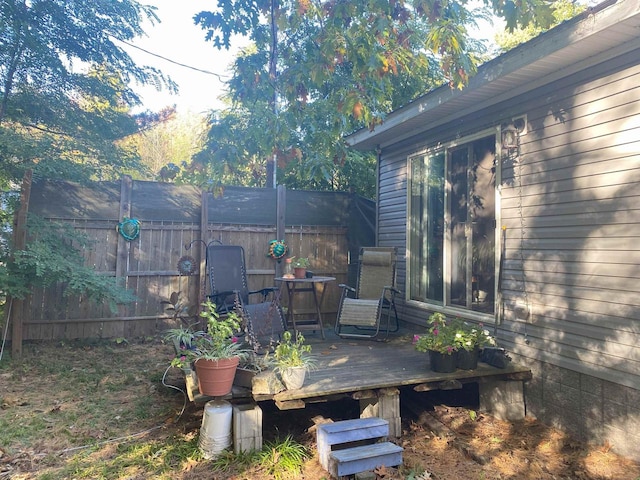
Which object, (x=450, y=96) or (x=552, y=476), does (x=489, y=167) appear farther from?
(x=552, y=476)

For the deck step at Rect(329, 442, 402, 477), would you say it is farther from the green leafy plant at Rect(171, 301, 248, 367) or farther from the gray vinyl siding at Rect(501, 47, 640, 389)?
the gray vinyl siding at Rect(501, 47, 640, 389)

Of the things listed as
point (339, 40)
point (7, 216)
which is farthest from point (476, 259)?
point (7, 216)

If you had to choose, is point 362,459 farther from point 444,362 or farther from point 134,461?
point 134,461

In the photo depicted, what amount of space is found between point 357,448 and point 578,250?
2.17 meters

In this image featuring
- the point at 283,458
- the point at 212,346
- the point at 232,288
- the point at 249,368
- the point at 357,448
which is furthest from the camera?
the point at 232,288

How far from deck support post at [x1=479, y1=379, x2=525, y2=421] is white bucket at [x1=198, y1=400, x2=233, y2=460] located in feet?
6.95

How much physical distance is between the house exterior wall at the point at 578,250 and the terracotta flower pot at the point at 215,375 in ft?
8.04

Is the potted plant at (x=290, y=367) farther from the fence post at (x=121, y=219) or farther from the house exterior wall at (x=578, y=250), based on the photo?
the fence post at (x=121, y=219)

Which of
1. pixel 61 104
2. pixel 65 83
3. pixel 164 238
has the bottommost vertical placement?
pixel 164 238

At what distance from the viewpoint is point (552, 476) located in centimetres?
282

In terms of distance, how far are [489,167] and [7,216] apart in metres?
5.39

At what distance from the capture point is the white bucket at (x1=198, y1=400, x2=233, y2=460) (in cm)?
301

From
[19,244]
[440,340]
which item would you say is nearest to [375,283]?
[440,340]

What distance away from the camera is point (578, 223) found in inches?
130
